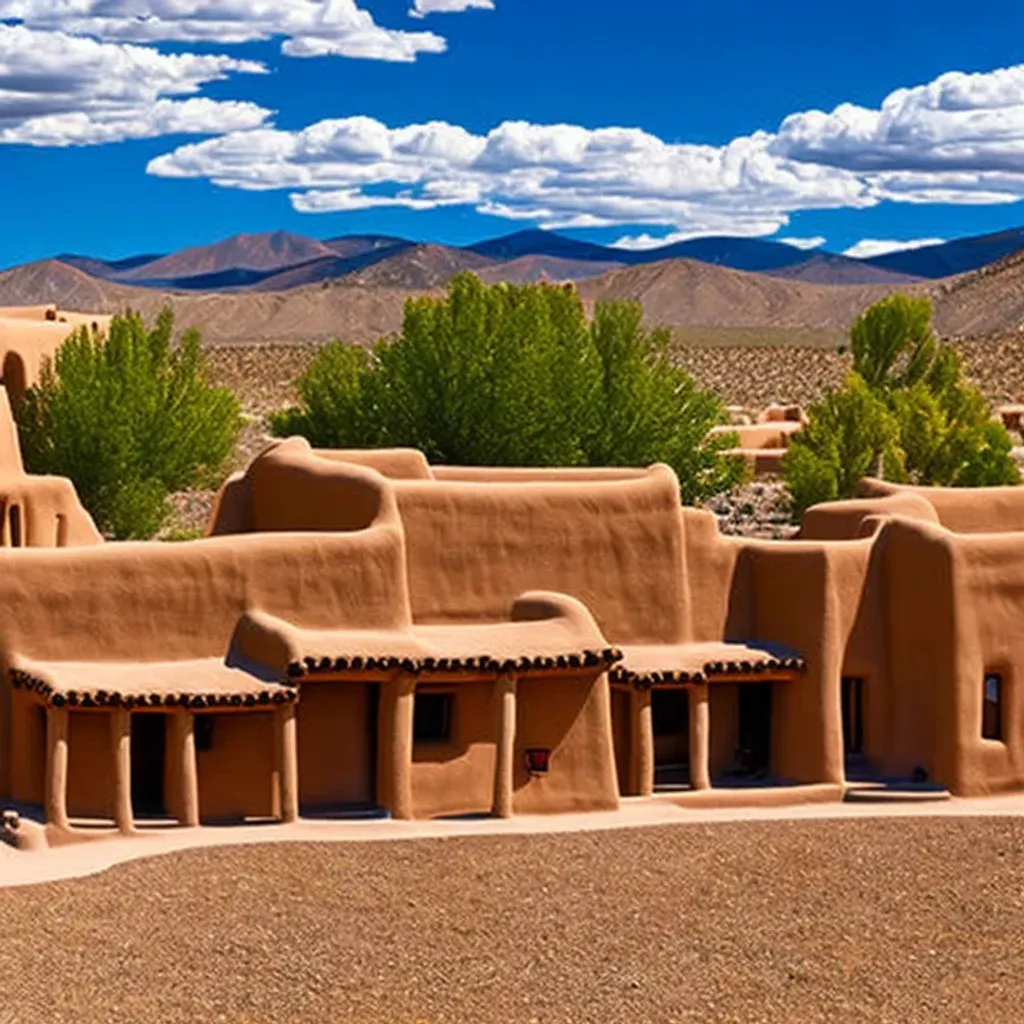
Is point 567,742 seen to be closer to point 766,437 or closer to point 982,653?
point 982,653

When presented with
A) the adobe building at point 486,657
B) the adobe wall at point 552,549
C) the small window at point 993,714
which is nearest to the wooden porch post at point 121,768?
the adobe building at point 486,657

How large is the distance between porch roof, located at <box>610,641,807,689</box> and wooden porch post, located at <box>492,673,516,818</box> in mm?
1464

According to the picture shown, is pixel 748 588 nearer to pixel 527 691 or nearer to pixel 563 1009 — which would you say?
pixel 527 691

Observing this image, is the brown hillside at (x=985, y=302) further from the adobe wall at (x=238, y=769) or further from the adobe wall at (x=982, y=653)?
the adobe wall at (x=238, y=769)

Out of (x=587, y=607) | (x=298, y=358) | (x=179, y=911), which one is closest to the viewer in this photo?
(x=179, y=911)

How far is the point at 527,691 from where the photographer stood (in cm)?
2355

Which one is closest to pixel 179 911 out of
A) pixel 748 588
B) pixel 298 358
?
pixel 748 588

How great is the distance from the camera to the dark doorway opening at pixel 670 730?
2511cm

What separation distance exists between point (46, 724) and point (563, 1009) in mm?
7159

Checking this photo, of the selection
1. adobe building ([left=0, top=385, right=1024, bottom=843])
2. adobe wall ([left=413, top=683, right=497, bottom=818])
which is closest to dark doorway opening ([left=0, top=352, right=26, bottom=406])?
adobe building ([left=0, top=385, right=1024, bottom=843])

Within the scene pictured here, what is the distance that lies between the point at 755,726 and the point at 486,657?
408 centimetres

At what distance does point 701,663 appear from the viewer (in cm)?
2462

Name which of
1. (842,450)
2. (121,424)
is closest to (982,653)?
(842,450)

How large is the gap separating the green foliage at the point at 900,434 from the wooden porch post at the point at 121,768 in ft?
76.6
